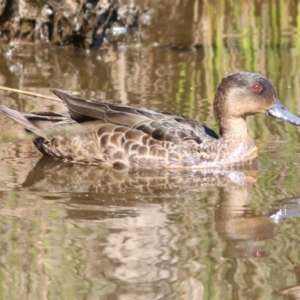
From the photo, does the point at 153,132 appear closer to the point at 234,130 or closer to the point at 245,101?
the point at 234,130

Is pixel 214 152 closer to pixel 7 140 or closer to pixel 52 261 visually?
pixel 7 140

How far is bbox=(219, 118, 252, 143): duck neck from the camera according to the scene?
26.0 ft

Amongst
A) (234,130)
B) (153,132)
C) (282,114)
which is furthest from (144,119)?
(282,114)

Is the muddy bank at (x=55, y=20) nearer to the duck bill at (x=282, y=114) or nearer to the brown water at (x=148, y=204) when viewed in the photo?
the brown water at (x=148, y=204)

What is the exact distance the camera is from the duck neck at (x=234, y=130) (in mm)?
7922

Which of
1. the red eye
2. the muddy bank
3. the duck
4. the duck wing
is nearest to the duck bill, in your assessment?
the duck

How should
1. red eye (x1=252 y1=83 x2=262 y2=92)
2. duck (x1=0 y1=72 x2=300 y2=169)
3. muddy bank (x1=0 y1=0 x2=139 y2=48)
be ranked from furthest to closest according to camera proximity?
muddy bank (x1=0 y1=0 x2=139 y2=48), red eye (x1=252 y1=83 x2=262 y2=92), duck (x1=0 y1=72 x2=300 y2=169)

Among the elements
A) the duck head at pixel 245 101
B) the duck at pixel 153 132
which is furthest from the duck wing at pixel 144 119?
the duck head at pixel 245 101

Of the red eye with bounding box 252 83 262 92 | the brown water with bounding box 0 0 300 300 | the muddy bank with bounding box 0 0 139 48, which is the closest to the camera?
the brown water with bounding box 0 0 300 300

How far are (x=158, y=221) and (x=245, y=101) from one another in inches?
78.0

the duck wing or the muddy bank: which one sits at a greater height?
the muddy bank

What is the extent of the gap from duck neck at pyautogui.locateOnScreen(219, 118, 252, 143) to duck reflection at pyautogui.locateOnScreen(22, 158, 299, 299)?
1.12 ft

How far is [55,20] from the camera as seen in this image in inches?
458

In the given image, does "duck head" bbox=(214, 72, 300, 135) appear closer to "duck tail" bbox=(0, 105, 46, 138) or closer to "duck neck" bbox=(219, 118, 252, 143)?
"duck neck" bbox=(219, 118, 252, 143)
